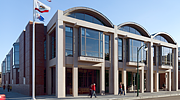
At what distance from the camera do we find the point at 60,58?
20.4 metres

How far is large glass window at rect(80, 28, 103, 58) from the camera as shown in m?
21.8

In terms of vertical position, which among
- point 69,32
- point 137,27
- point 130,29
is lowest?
point 69,32

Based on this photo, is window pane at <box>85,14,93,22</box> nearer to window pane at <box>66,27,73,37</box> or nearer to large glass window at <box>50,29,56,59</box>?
window pane at <box>66,27,73,37</box>

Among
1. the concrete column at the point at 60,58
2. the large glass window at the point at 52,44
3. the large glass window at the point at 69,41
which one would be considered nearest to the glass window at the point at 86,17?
the large glass window at the point at 69,41

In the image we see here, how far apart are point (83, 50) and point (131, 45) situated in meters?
9.73

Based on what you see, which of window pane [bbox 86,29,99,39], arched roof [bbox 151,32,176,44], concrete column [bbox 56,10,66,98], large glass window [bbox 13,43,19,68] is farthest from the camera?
large glass window [bbox 13,43,19,68]

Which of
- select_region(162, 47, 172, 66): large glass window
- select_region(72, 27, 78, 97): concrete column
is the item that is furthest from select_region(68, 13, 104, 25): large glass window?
select_region(162, 47, 172, 66): large glass window

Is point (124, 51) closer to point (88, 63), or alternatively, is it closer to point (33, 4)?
point (88, 63)

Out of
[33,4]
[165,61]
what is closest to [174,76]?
[165,61]

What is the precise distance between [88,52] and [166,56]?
19.5 metres

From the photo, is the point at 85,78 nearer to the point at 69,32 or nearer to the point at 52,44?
the point at 52,44


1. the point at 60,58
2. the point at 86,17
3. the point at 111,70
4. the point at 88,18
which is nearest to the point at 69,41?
the point at 60,58

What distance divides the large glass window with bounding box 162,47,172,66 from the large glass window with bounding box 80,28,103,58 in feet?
52.9

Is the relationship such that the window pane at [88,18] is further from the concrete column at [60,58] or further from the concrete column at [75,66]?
the concrete column at [60,58]
